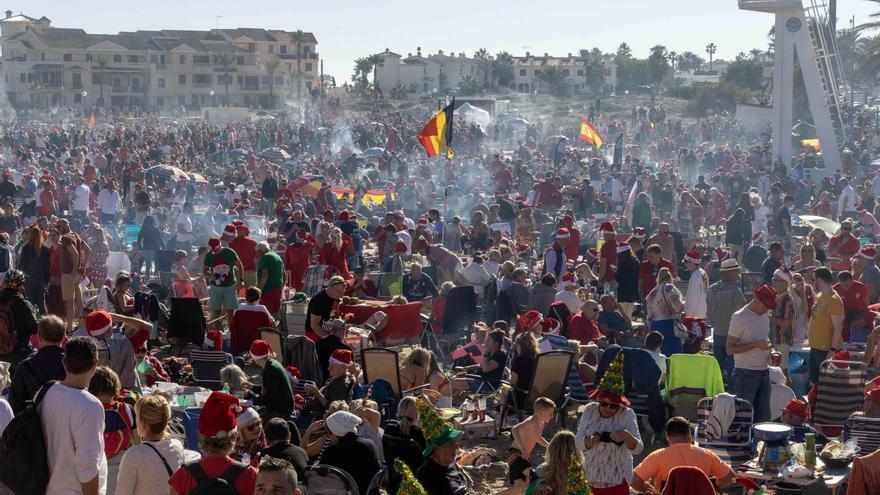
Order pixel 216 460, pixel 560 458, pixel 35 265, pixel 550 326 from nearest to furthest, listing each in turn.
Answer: pixel 216 460, pixel 560 458, pixel 550 326, pixel 35 265

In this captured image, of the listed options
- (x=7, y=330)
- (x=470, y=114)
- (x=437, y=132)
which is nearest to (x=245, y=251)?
(x=7, y=330)

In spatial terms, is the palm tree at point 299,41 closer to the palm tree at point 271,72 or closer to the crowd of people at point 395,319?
the palm tree at point 271,72

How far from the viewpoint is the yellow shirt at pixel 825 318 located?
34.2 ft

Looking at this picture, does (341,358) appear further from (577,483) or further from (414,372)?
(577,483)

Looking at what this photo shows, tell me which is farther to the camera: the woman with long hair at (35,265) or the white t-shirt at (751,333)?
the woman with long hair at (35,265)

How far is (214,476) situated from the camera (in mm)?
5176

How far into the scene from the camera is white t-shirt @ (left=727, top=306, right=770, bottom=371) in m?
9.38

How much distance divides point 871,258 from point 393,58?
116877 millimetres

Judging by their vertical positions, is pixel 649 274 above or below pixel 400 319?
above

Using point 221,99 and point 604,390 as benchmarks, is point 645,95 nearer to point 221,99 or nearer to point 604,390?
point 221,99

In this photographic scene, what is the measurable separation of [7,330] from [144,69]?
373ft

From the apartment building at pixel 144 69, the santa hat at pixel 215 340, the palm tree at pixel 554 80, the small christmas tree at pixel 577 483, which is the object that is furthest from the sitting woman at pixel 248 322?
the apartment building at pixel 144 69

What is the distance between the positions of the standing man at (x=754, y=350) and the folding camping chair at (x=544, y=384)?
144 cm

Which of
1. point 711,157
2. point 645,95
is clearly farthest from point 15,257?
point 645,95
